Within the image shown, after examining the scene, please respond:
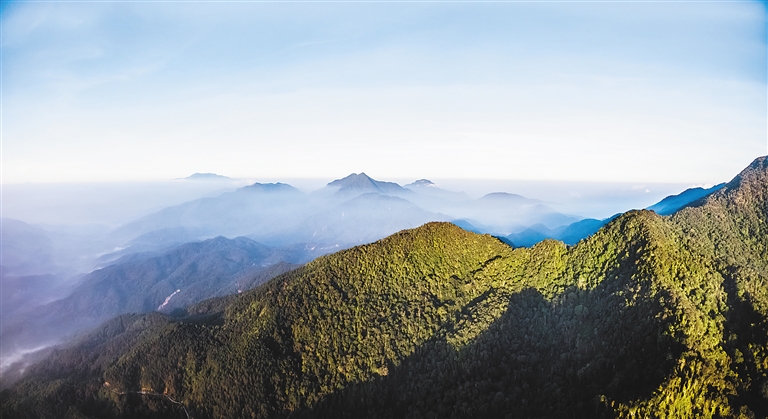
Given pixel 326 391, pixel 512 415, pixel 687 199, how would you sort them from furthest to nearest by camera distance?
pixel 687 199 → pixel 326 391 → pixel 512 415

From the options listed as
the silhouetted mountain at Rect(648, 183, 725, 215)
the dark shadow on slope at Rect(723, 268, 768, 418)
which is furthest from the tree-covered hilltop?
the silhouetted mountain at Rect(648, 183, 725, 215)

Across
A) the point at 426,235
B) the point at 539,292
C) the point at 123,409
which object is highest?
the point at 426,235

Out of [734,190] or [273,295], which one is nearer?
[734,190]

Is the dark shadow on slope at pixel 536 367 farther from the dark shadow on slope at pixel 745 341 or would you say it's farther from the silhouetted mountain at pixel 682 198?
the silhouetted mountain at pixel 682 198

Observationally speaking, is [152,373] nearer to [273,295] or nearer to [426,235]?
[273,295]

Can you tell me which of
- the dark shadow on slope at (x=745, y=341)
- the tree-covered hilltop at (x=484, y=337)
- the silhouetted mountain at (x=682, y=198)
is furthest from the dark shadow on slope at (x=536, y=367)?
the silhouetted mountain at (x=682, y=198)

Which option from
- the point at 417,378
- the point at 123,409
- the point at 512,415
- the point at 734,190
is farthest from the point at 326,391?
the point at 734,190
